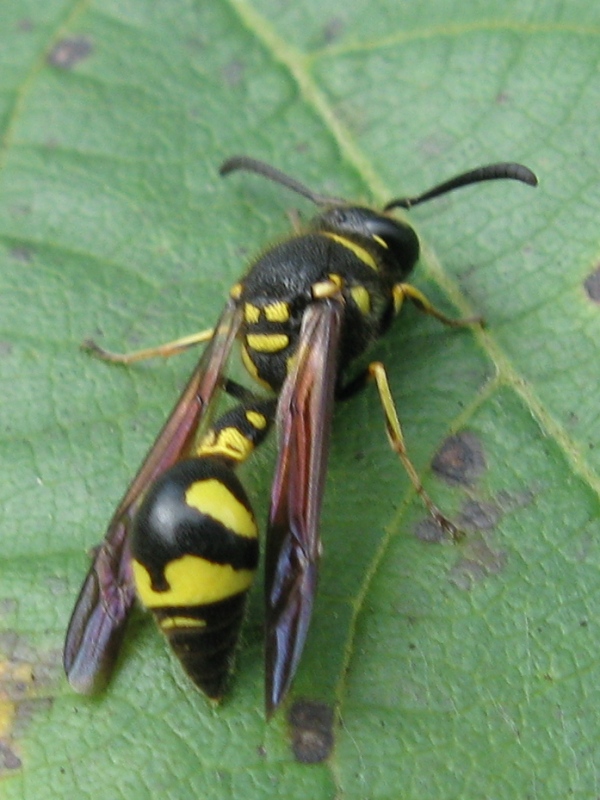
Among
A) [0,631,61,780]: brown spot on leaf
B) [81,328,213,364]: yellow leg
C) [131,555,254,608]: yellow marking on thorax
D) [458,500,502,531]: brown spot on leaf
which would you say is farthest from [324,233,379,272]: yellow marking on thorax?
[0,631,61,780]: brown spot on leaf

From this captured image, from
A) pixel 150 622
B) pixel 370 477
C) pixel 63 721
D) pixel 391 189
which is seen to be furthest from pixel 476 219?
pixel 63 721

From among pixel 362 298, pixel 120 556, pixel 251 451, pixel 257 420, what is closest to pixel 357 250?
pixel 362 298

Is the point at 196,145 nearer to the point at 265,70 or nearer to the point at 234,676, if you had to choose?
the point at 265,70

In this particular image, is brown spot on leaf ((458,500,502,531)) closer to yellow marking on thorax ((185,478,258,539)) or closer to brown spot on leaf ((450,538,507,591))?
brown spot on leaf ((450,538,507,591))

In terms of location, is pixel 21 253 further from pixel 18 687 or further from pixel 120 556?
pixel 18 687

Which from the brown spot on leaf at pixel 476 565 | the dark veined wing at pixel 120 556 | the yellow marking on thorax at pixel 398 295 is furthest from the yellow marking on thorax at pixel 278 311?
the brown spot on leaf at pixel 476 565

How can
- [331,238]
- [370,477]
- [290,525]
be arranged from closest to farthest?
[290,525]
[370,477]
[331,238]
